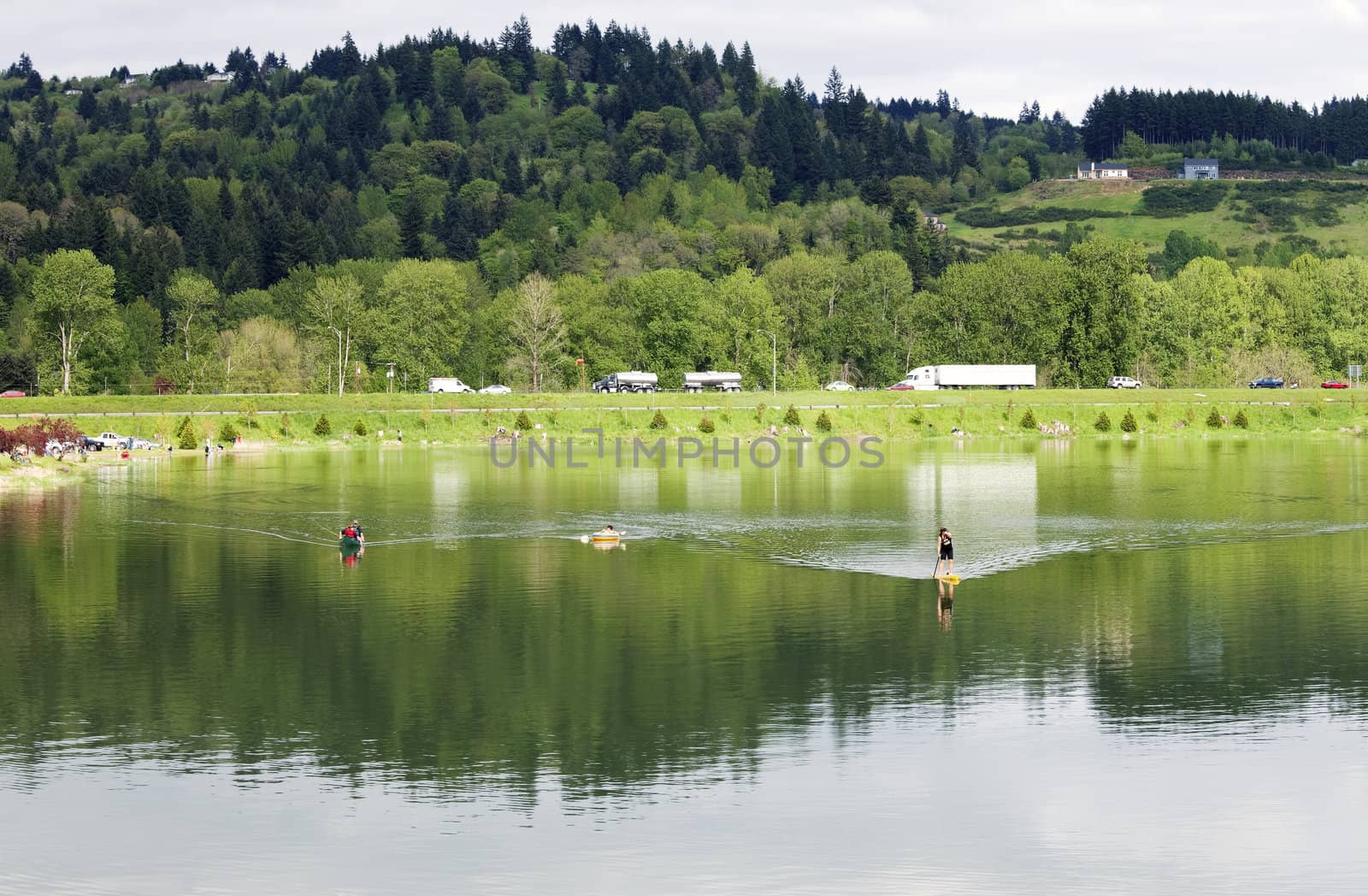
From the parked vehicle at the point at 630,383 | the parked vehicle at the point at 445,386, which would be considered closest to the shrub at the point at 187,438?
the parked vehicle at the point at 445,386

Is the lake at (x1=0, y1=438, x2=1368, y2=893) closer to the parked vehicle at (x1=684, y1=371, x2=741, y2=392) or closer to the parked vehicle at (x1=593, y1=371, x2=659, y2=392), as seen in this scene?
the parked vehicle at (x1=684, y1=371, x2=741, y2=392)

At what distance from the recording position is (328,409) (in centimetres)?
15288

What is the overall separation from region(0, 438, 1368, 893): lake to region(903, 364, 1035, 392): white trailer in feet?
384

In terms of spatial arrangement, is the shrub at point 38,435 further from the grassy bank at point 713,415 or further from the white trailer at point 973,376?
the white trailer at point 973,376

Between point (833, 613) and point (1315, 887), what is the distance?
961 inches

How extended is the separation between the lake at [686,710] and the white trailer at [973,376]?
117m

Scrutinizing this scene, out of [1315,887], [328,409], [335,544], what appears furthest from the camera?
[328,409]

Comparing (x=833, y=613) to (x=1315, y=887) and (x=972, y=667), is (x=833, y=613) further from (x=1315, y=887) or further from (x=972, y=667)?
(x=1315, y=887)

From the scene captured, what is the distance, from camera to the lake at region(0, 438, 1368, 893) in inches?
1011

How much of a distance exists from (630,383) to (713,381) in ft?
34.9

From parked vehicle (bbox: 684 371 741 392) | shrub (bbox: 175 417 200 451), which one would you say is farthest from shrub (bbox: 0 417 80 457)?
parked vehicle (bbox: 684 371 741 392)

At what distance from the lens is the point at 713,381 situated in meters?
188

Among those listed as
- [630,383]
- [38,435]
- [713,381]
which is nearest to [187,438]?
[38,435]

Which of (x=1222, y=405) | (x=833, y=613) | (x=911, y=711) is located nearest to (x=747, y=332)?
(x=1222, y=405)
